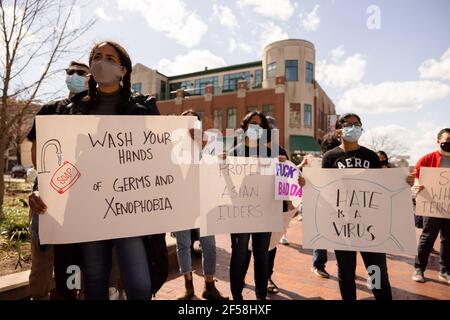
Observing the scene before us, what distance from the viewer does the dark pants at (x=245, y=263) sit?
290cm

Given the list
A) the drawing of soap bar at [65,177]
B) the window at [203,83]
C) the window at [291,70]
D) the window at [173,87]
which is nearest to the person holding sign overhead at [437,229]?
the drawing of soap bar at [65,177]

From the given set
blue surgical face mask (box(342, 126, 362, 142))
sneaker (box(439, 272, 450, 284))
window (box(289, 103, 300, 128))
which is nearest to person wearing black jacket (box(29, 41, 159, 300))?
blue surgical face mask (box(342, 126, 362, 142))

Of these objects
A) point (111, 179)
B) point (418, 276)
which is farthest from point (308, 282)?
point (111, 179)

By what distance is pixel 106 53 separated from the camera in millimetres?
2180

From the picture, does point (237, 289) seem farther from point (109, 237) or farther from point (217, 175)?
point (109, 237)

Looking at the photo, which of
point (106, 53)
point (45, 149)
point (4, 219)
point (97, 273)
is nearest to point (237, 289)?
point (97, 273)

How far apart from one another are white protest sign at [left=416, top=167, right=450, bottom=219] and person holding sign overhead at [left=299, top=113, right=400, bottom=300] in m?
1.52

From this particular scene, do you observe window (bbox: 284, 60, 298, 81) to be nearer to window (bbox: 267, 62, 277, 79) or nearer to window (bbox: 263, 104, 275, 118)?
window (bbox: 267, 62, 277, 79)

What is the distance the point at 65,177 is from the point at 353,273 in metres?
2.59

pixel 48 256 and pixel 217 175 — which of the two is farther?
pixel 217 175

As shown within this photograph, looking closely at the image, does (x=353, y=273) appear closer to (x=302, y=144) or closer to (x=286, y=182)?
(x=286, y=182)

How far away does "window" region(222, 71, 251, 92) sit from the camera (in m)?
34.4

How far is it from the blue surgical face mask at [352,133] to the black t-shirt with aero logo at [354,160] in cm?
14

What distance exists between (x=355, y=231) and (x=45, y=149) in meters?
2.71
